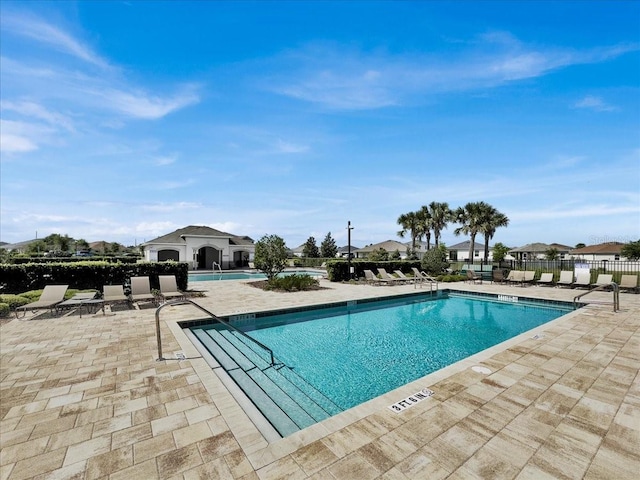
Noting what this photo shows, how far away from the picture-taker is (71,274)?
477 inches

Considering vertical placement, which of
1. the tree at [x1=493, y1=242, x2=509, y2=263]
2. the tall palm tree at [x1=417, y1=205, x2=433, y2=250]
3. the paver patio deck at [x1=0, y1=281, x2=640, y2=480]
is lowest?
the paver patio deck at [x1=0, y1=281, x2=640, y2=480]

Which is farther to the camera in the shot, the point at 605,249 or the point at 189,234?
the point at 605,249

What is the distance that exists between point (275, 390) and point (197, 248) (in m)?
31.0

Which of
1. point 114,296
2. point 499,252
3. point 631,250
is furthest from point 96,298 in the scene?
point 631,250

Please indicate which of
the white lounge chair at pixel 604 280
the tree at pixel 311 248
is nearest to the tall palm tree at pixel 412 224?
the tree at pixel 311 248

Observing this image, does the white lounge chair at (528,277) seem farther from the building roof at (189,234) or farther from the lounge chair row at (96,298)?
the building roof at (189,234)

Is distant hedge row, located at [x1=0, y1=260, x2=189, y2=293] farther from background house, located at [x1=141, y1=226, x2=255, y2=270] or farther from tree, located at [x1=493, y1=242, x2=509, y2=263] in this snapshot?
tree, located at [x1=493, y1=242, x2=509, y2=263]

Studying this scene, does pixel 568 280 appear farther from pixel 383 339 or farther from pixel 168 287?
pixel 168 287

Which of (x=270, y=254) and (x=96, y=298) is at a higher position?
(x=270, y=254)

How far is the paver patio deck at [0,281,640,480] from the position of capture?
109 inches

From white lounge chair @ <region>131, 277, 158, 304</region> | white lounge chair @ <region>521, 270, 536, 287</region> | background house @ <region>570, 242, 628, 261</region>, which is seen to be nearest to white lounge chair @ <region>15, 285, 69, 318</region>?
white lounge chair @ <region>131, 277, 158, 304</region>

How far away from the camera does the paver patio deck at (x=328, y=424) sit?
109 inches

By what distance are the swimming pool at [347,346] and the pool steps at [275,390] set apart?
16 millimetres

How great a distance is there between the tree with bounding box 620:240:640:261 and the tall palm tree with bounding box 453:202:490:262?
120ft
